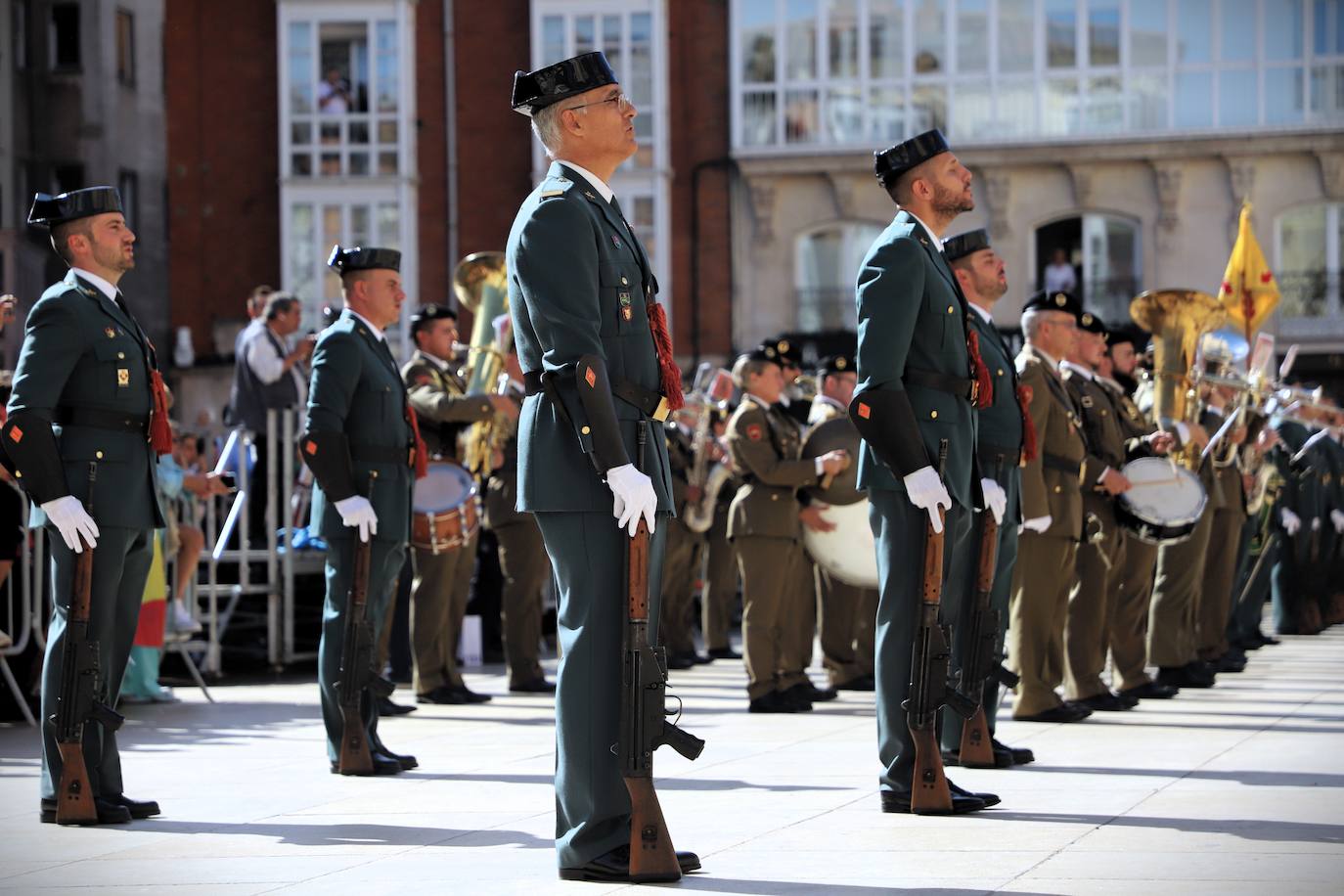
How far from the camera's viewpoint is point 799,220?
103 ft

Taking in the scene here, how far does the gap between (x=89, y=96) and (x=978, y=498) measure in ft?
100

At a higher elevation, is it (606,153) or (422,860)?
(606,153)

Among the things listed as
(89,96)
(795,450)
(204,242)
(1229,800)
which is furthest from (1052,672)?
(89,96)

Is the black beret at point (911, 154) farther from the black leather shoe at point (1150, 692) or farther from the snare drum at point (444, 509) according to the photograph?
the black leather shoe at point (1150, 692)

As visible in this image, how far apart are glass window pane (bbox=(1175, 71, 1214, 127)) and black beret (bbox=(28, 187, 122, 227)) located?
25.2m

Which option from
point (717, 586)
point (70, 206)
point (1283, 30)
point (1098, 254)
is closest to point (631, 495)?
point (70, 206)

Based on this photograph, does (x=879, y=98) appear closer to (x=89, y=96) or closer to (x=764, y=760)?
(x=89, y=96)

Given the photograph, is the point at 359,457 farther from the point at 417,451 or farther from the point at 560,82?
the point at 560,82

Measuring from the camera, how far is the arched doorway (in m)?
30.8

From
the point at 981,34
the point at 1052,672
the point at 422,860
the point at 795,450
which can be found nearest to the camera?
the point at 422,860

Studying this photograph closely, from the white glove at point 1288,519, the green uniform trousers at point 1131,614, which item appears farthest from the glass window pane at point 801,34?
the green uniform trousers at point 1131,614

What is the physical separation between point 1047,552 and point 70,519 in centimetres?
502

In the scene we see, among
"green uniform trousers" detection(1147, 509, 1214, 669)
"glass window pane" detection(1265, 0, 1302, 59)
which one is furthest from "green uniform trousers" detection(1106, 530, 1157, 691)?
"glass window pane" detection(1265, 0, 1302, 59)

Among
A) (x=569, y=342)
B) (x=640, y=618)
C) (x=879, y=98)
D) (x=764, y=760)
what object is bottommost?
(x=764, y=760)
